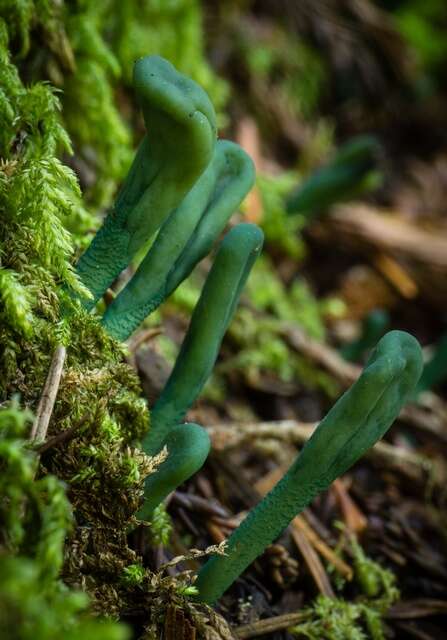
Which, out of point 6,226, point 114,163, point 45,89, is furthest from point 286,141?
point 6,226

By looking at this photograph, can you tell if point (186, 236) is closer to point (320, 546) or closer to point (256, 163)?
point (320, 546)

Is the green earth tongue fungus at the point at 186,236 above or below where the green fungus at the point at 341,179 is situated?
below

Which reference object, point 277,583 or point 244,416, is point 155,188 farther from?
point 244,416

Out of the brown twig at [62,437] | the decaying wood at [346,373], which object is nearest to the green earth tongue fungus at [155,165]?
the brown twig at [62,437]

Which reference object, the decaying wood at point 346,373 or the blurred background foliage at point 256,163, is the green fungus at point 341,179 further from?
the decaying wood at point 346,373

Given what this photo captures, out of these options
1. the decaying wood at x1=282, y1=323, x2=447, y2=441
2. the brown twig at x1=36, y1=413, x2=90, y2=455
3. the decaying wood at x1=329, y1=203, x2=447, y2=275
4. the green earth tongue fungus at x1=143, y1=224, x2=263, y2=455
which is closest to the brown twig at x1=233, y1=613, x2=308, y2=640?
the green earth tongue fungus at x1=143, y1=224, x2=263, y2=455

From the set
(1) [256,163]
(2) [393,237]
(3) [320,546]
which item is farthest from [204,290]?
(2) [393,237]
